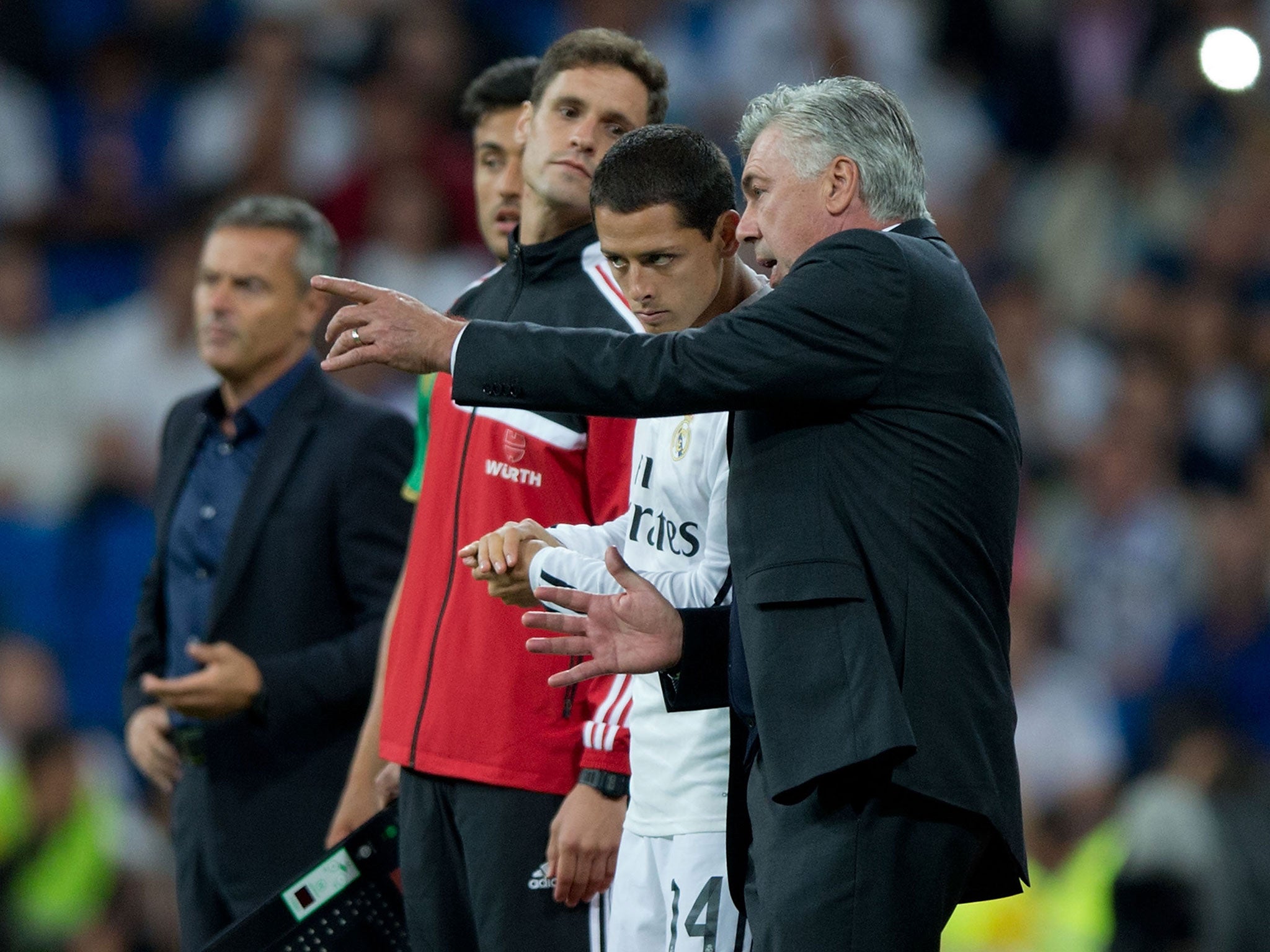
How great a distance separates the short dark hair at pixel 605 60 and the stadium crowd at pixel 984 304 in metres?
2.84

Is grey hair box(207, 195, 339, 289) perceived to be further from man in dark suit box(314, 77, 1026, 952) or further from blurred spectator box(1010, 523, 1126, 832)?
blurred spectator box(1010, 523, 1126, 832)

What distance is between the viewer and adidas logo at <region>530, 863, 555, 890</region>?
276 centimetres

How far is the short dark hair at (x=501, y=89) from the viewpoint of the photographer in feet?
12.1

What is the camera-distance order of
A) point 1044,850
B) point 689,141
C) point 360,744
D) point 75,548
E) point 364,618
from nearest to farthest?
point 689,141, point 360,744, point 364,618, point 1044,850, point 75,548

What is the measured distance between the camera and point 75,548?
628cm

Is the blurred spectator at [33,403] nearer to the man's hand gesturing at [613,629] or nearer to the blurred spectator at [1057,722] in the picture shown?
the blurred spectator at [1057,722]

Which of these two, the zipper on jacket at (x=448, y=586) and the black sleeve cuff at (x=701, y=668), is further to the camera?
the zipper on jacket at (x=448, y=586)

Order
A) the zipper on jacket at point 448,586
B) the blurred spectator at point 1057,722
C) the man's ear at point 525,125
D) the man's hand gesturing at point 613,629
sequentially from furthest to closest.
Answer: the blurred spectator at point 1057,722 < the man's ear at point 525,125 < the zipper on jacket at point 448,586 < the man's hand gesturing at point 613,629

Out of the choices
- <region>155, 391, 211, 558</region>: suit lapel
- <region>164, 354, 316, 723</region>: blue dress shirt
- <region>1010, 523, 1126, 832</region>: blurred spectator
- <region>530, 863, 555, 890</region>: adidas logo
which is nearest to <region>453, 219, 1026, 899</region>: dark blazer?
<region>530, 863, 555, 890</region>: adidas logo

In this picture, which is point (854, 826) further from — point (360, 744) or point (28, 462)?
point (28, 462)

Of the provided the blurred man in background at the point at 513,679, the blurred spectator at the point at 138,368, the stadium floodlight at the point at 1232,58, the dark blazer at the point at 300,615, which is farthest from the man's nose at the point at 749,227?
the blurred spectator at the point at 138,368

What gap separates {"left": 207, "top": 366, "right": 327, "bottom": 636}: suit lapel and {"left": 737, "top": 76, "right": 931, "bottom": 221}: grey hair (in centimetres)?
163

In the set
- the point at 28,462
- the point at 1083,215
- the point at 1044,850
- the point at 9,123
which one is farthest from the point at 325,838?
the point at 1083,215

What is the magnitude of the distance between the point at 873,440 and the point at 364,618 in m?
1.73
